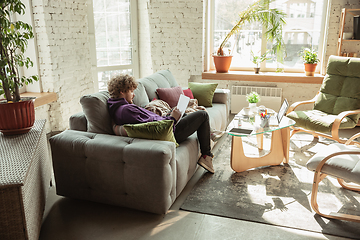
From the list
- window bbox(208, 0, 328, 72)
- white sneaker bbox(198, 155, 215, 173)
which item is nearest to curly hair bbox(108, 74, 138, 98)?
white sneaker bbox(198, 155, 215, 173)

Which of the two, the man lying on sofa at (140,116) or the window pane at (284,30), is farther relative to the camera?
the window pane at (284,30)

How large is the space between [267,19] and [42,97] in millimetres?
3470

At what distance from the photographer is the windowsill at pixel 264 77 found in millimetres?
4738

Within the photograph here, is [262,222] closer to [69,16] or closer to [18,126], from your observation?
[18,126]

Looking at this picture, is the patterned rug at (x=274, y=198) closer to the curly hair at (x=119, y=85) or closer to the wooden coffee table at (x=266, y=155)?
the wooden coffee table at (x=266, y=155)

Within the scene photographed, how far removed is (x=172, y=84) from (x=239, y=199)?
2.01 meters

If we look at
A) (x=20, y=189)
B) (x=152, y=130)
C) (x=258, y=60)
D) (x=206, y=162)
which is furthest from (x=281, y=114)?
(x=20, y=189)

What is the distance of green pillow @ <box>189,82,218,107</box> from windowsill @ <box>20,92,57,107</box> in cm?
180

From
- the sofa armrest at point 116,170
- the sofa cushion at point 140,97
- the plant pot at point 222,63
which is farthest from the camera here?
the plant pot at point 222,63

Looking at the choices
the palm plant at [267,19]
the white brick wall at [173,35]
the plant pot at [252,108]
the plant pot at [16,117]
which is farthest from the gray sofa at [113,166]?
the palm plant at [267,19]

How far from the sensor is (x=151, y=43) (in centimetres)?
531

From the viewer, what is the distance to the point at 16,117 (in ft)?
7.15

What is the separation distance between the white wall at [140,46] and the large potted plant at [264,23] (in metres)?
0.38

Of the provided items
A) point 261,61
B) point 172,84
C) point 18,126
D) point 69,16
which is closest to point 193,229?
point 18,126
